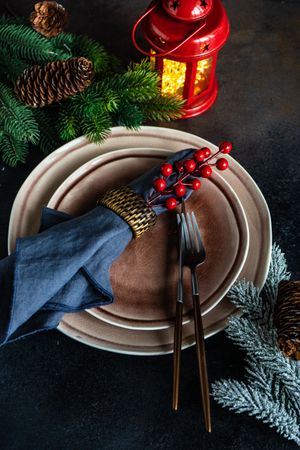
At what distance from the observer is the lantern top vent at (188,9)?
2.28 feet

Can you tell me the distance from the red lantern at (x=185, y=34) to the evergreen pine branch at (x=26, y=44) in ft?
0.41

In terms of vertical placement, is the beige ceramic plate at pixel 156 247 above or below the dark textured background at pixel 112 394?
above

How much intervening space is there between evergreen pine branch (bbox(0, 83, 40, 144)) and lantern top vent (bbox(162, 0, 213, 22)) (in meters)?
0.24

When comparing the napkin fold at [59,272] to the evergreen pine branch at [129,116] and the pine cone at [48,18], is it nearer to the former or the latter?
the evergreen pine branch at [129,116]

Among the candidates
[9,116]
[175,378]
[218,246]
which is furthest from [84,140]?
[175,378]

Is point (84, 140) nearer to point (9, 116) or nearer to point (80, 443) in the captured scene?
point (9, 116)

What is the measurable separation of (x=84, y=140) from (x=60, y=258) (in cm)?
20

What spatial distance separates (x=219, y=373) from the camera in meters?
0.62

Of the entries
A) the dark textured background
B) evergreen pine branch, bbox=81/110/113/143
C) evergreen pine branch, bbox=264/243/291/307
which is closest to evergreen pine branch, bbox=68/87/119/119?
evergreen pine branch, bbox=81/110/113/143

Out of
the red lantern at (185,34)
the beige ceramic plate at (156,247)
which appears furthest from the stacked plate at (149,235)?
the red lantern at (185,34)

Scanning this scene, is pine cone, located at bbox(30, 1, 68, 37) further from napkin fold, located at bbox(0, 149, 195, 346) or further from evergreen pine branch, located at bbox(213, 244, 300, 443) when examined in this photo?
evergreen pine branch, located at bbox(213, 244, 300, 443)

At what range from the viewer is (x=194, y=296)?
604 millimetres

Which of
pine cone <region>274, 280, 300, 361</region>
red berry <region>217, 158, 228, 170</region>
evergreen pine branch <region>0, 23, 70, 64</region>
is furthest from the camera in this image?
evergreen pine branch <region>0, 23, 70, 64</region>

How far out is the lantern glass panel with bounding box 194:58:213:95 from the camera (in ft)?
2.54
